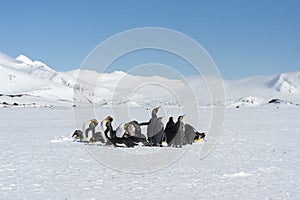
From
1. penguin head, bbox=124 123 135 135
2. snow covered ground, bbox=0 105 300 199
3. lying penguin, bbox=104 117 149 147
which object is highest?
penguin head, bbox=124 123 135 135

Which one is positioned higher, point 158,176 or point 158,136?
point 158,136

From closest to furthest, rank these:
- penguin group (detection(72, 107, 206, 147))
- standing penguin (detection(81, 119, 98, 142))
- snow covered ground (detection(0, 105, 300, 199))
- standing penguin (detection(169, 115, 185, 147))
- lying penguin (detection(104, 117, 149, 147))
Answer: snow covered ground (detection(0, 105, 300, 199)) < lying penguin (detection(104, 117, 149, 147)) < penguin group (detection(72, 107, 206, 147)) < standing penguin (detection(169, 115, 185, 147)) < standing penguin (detection(81, 119, 98, 142))

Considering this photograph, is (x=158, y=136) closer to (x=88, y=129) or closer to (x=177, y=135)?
(x=177, y=135)

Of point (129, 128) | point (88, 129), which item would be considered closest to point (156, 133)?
point (129, 128)

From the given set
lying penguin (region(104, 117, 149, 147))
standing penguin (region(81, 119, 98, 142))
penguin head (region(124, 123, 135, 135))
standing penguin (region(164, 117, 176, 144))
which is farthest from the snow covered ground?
standing penguin (region(81, 119, 98, 142))

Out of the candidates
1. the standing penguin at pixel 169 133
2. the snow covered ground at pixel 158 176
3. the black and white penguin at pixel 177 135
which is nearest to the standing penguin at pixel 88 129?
the snow covered ground at pixel 158 176

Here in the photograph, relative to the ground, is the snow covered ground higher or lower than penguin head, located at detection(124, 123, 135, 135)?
lower

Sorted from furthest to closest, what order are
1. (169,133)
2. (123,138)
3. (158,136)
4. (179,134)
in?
1. (169,133)
2. (179,134)
3. (158,136)
4. (123,138)

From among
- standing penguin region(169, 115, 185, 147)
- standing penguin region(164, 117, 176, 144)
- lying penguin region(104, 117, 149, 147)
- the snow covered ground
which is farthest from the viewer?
standing penguin region(164, 117, 176, 144)

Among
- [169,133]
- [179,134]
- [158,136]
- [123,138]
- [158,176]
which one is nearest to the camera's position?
[158,176]

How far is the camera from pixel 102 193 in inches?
224

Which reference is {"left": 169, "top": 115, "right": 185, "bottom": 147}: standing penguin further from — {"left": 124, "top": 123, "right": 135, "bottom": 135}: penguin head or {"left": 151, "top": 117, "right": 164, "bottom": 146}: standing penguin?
{"left": 124, "top": 123, "right": 135, "bottom": 135}: penguin head

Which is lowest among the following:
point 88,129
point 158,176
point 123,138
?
point 158,176

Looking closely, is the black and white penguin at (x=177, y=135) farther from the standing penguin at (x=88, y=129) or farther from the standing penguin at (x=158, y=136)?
the standing penguin at (x=88, y=129)
